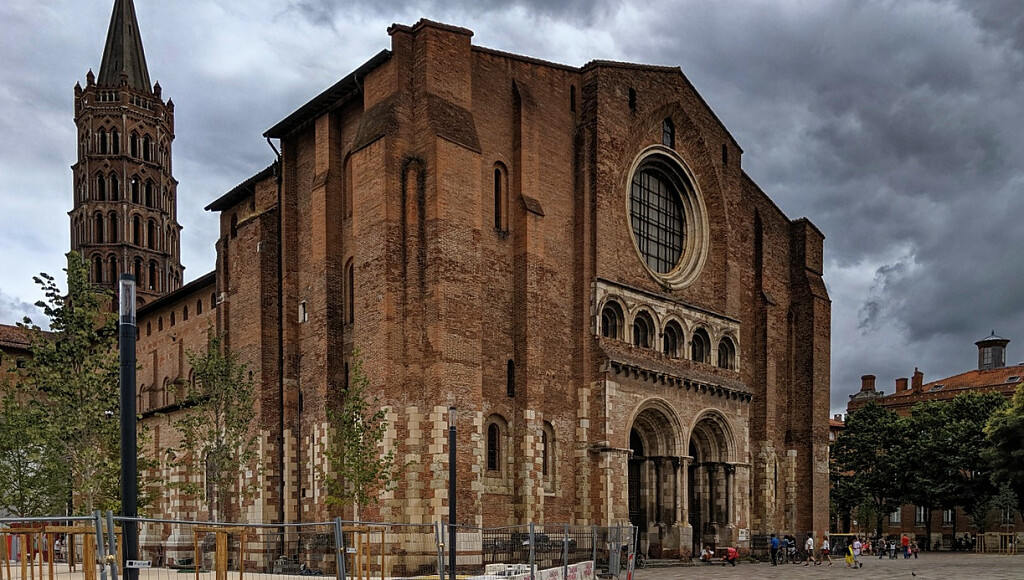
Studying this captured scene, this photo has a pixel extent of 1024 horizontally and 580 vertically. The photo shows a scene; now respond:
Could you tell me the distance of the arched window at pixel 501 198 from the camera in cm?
3331

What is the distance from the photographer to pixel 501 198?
33500 millimetres

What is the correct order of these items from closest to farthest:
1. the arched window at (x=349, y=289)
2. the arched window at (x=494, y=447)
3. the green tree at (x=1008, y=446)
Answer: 1. the arched window at (x=494, y=447)
2. the arched window at (x=349, y=289)
3. the green tree at (x=1008, y=446)

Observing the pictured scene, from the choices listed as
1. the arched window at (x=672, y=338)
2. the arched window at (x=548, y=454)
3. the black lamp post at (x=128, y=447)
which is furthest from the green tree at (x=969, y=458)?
the black lamp post at (x=128, y=447)

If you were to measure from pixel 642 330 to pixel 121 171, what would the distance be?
171 ft

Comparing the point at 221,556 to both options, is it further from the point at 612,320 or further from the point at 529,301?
the point at 612,320

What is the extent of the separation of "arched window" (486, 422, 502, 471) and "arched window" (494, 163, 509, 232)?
6.73 metres

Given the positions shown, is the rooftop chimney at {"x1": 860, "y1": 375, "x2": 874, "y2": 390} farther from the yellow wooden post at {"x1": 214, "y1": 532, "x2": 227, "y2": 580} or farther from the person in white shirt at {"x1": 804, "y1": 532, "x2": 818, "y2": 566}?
the yellow wooden post at {"x1": 214, "y1": 532, "x2": 227, "y2": 580}

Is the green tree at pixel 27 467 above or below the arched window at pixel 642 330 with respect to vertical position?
below

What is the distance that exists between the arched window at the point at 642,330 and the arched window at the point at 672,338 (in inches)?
50.1

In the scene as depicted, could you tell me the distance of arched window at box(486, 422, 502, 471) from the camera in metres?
31.7

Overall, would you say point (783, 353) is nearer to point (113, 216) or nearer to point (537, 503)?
point (537, 503)

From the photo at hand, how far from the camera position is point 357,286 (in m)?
31.4

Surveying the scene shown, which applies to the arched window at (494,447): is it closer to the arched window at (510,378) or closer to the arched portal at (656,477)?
the arched window at (510,378)

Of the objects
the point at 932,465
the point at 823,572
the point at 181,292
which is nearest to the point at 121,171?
the point at 181,292
